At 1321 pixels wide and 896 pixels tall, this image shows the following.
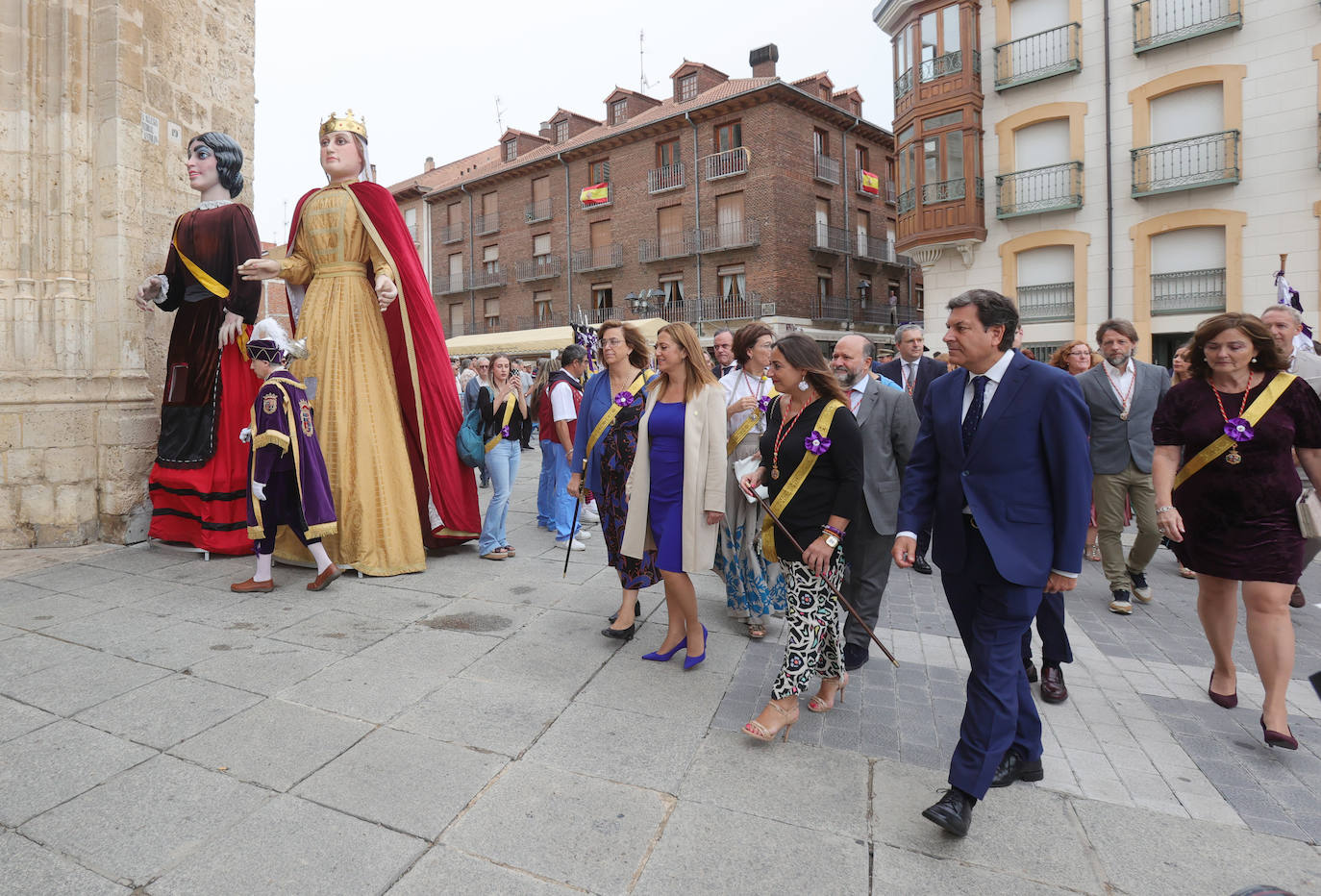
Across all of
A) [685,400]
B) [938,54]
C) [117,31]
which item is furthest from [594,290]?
[685,400]

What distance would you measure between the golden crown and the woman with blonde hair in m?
3.59

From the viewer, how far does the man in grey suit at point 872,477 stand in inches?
157

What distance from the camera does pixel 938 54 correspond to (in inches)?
759

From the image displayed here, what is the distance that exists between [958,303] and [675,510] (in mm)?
1688

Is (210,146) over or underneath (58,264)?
over

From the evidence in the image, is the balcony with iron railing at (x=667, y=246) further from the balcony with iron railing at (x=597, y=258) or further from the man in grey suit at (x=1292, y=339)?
the man in grey suit at (x=1292, y=339)

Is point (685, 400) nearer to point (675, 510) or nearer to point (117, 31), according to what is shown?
point (675, 510)

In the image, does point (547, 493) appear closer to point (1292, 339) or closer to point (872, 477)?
point (872, 477)

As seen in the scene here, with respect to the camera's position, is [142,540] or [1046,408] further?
[142,540]

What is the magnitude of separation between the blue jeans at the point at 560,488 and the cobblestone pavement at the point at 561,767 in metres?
2.80

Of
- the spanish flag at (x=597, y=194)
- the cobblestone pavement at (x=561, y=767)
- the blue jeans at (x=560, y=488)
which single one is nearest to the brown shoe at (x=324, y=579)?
the cobblestone pavement at (x=561, y=767)

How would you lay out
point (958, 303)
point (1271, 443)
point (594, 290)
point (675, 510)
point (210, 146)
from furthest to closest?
1. point (594, 290)
2. point (210, 146)
3. point (675, 510)
4. point (1271, 443)
5. point (958, 303)

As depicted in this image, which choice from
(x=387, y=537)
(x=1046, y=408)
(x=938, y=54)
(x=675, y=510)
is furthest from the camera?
(x=938, y=54)

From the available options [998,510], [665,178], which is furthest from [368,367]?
[665,178]
